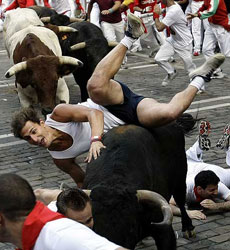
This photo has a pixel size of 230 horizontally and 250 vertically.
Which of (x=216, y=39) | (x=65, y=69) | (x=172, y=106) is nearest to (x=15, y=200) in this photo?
(x=172, y=106)

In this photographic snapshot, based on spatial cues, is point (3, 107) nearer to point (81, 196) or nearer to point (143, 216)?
point (143, 216)

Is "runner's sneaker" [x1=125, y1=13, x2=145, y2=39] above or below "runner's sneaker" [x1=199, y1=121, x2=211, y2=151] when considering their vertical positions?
above

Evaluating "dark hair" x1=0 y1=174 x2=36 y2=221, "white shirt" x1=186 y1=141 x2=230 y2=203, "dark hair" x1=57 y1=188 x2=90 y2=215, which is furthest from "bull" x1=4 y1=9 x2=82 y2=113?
"dark hair" x1=0 y1=174 x2=36 y2=221

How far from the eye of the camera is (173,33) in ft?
48.2

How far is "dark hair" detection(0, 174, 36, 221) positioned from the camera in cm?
358

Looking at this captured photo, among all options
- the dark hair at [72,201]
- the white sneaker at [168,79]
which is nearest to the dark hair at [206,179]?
the dark hair at [72,201]

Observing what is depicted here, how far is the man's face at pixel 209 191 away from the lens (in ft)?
25.4

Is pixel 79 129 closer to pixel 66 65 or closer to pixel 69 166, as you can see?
pixel 69 166

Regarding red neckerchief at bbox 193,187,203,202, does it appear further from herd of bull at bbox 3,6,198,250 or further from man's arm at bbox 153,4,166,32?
man's arm at bbox 153,4,166,32

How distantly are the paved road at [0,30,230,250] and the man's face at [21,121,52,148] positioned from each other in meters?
1.26

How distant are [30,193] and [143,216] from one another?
2182 mm

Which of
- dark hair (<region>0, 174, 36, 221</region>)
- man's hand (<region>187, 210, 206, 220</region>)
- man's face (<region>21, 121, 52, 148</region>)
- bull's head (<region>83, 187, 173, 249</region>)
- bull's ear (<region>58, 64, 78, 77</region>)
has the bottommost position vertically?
man's hand (<region>187, 210, 206, 220</region>)

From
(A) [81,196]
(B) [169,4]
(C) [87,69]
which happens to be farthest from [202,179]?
(B) [169,4]

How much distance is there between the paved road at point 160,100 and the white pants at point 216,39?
0.68 meters
